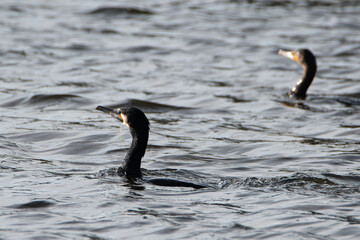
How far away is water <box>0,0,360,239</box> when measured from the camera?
650 centimetres

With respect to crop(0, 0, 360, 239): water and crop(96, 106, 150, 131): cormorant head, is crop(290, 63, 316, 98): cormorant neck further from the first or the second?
crop(96, 106, 150, 131): cormorant head

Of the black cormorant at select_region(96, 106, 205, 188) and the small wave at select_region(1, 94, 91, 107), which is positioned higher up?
the black cormorant at select_region(96, 106, 205, 188)

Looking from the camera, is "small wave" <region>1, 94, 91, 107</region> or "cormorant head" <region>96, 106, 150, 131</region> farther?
"small wave" <region>1, 94, 91, 107</region>

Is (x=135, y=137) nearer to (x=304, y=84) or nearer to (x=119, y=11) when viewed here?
(x=304, y=84)

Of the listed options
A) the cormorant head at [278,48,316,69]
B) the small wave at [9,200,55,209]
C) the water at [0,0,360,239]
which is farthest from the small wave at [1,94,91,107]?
the small wave at [9,200,55,209]

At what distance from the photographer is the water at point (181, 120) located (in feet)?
21.3

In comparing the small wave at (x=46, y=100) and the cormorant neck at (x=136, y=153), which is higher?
the cormorant neck at (x=136, y=153)

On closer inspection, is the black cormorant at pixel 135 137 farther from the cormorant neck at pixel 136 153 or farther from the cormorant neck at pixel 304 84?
the cormorant neck at pixel 304 84

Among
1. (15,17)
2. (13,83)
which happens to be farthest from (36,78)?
(15,17)

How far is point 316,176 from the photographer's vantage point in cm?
796

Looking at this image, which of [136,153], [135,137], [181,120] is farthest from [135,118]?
[181,120]

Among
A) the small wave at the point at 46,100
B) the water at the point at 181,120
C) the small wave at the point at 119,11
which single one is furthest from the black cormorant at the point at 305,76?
the small wave at the point at 119,11

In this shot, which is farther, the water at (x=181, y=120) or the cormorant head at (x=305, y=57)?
the cormorant head at (x=305, y=57)

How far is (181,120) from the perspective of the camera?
1127 cm
